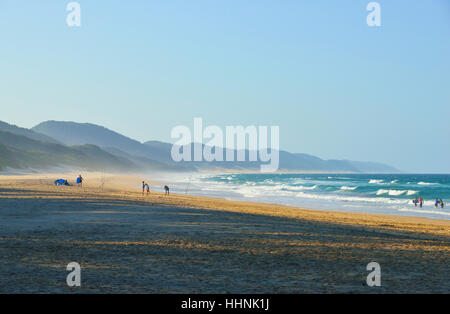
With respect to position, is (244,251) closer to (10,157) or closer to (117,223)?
(117,223)

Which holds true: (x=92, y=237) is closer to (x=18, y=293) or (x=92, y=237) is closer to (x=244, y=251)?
(x=244, y=251)

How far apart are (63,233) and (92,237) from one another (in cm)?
117

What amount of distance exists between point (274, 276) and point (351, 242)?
5630mm

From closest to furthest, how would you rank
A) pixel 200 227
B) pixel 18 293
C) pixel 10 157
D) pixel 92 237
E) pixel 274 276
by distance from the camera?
pixel 18 293, pixel 274 276, pixel 92 237, pixel 200 227, pixel 10 157

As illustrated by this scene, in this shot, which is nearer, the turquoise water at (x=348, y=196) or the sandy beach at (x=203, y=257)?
the sandy beach at (x=203, y=257)

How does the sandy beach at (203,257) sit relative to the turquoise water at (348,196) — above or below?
above

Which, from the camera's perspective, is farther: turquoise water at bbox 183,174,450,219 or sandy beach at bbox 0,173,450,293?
turquoise water at bbox 183,174,450,219

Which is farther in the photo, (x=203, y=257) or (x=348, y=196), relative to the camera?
(x=348, y=196)

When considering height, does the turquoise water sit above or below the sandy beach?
below

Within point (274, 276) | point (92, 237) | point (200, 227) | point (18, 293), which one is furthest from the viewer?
point (200, 227)

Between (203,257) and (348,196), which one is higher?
(203,257)
